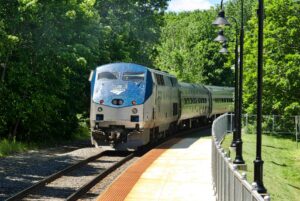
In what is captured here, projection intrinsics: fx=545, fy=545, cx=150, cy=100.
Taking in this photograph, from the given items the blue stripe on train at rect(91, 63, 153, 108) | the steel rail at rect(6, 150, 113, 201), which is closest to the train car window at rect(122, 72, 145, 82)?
the blue stripe on train at rect(91, 63, 153, 108)

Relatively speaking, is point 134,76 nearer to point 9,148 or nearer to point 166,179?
point 9,148

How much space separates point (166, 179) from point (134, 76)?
930 cm

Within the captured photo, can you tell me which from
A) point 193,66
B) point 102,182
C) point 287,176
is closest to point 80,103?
point 287,176

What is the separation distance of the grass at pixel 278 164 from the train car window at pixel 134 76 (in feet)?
19.9

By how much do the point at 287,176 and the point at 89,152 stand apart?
31.8ft

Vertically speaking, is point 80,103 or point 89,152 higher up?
point 80,103

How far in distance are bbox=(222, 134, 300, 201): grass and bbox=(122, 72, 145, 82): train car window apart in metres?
6.06

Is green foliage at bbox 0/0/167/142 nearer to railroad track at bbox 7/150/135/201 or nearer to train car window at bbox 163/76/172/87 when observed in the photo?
train car window at bbox 163/76/172/87

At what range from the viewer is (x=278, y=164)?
1160 inches

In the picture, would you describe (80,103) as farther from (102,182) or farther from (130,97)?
(102,182)

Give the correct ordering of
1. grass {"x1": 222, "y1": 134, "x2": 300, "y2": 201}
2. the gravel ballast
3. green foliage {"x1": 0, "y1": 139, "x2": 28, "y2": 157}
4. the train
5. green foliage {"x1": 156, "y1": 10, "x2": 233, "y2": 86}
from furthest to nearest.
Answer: green foliage {"x1": 156, "y1": 10, "x2": 233, "y2": 86} → the train → green foliage {"x1": 0, "y1": 139, "x2": 28, "y2": 157} → grass {"x1": 222, "y1": 134, "x2": 300, "y2": 201} → the gravel ballast

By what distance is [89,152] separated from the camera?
25391 millimetres

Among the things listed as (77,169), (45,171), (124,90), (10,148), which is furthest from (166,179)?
(10,148)

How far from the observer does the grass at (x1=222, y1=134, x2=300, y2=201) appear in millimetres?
21094
